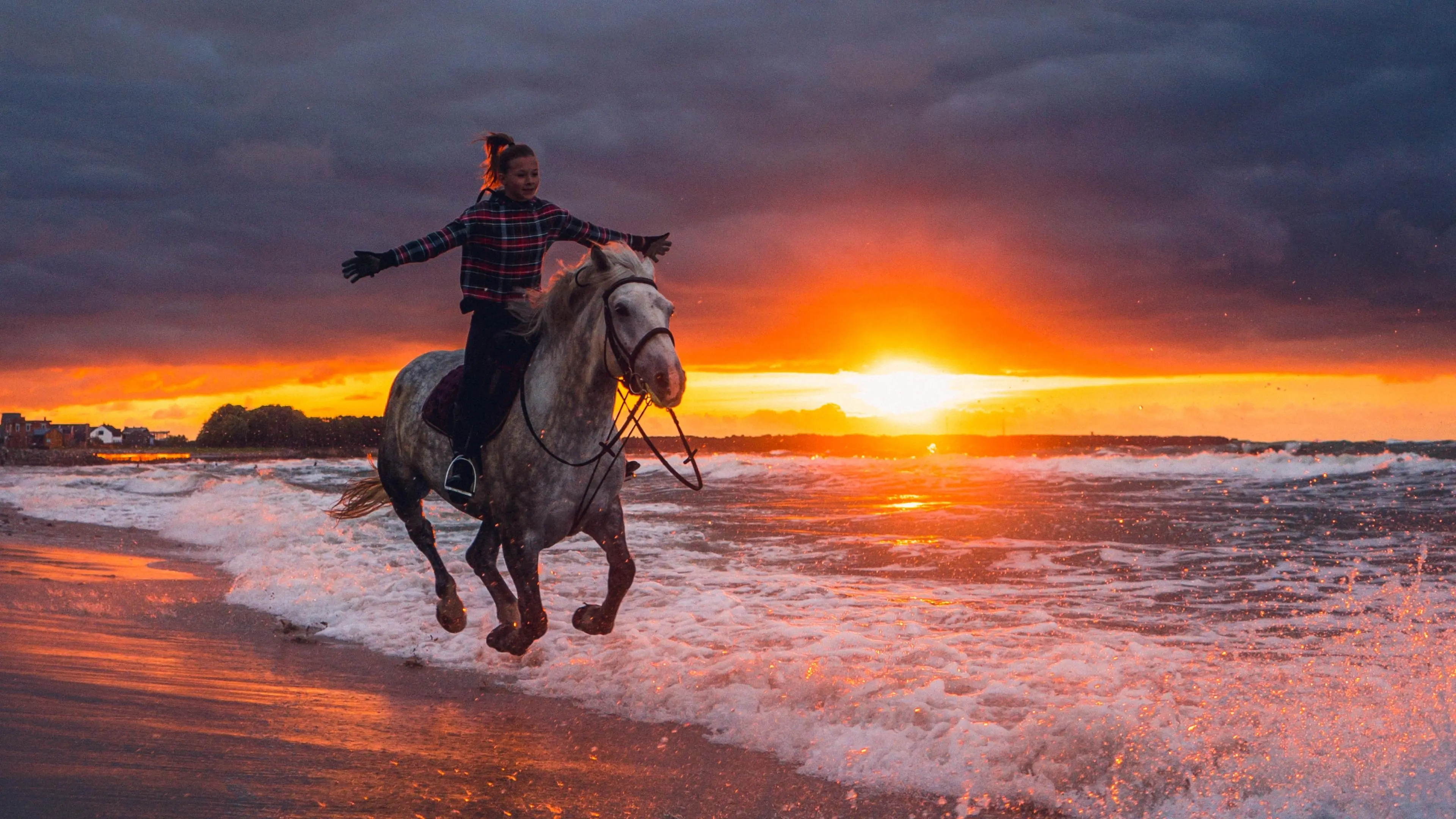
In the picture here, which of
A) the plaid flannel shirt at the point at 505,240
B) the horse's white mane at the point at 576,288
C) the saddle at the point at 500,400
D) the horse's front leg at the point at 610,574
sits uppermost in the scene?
the plaid flannel shirt at the point at 505,240

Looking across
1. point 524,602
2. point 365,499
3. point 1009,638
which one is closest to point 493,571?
point 524,602

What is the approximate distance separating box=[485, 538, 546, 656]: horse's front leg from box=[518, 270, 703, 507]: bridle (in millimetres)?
339

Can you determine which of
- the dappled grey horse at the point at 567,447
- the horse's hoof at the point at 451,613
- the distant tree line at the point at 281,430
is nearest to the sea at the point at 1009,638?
the horse's hoof at the point at 451,613

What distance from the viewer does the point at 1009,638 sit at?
7.25m

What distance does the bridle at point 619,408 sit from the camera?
4997mm

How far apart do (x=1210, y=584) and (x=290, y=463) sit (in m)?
52.9

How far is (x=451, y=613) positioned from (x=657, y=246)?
2924mm

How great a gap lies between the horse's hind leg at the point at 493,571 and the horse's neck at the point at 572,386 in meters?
0.88

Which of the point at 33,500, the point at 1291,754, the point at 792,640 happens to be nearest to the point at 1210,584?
the point at 792,640

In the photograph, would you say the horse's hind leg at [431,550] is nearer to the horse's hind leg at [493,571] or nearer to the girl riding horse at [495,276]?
the horse's hind leg at [493,571]

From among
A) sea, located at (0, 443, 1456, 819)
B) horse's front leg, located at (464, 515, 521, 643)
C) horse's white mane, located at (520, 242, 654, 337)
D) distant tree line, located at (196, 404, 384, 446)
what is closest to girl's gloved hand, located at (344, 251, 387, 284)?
horse's white mane, located at (520, 242, 654, 337)

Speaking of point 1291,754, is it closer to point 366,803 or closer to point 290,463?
point 366,803

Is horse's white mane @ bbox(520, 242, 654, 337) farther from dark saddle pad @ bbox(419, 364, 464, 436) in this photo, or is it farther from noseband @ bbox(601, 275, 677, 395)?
dark saddle pad @ bbox(419, 364, 464, 436)

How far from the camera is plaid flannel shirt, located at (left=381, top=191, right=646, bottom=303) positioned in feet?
20.2
